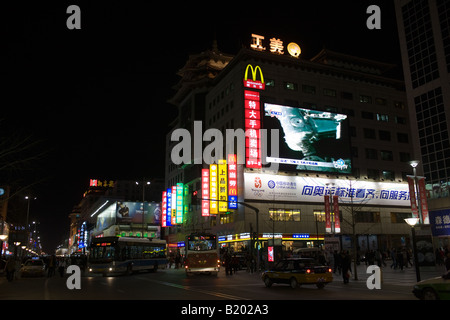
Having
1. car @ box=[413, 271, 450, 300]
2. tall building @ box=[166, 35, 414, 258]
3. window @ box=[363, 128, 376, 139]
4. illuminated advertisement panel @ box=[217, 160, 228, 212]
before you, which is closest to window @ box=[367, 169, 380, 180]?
tall building @ box=[166, 35, 414, 258]

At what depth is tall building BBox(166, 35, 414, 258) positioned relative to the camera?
174 feet

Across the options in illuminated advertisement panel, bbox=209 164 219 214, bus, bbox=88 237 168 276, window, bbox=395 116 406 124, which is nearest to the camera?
bus, bbox=88 237 168 276

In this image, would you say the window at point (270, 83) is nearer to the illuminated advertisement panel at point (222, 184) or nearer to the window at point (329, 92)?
the window at point (329, 92)

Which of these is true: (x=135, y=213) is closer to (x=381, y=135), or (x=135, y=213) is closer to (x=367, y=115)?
(x=367, y=115)

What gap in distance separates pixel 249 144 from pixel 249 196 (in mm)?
6830

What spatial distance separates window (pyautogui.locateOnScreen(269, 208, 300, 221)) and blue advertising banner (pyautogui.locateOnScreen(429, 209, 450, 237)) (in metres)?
21.7

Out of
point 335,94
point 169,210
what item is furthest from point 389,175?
point 169,210

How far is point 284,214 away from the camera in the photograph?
54.1 meters

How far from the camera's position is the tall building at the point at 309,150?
52.9m

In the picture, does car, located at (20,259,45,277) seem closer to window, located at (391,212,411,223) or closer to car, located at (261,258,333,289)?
car, located at (261,258,333,289)

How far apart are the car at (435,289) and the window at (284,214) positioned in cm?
3985

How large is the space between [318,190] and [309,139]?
24.6 feet

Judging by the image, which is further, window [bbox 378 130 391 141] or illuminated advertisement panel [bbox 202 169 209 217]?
window [bbox 378 130 391 141]

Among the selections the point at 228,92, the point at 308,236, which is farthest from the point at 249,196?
the point at 228,92
